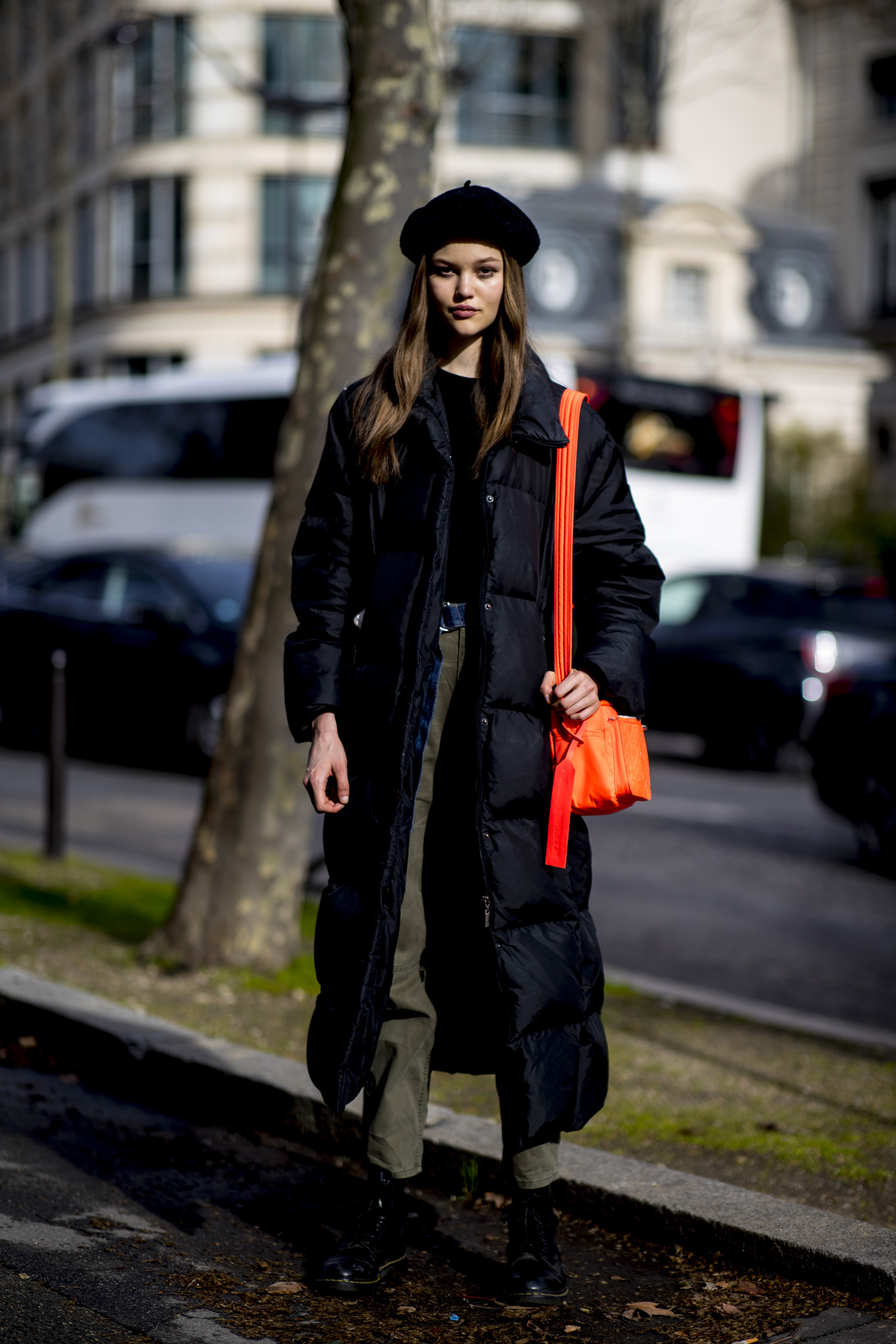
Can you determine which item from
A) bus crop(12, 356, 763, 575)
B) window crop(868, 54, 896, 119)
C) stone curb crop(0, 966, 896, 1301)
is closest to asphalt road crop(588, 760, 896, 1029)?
stone curb crop(0, 966, 896, 1301)

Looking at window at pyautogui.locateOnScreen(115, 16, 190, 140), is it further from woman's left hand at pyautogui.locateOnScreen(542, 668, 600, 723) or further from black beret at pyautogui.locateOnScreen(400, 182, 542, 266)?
woman's left hand at pyautogui.locateOnScreen(542, 668, 600, 723)

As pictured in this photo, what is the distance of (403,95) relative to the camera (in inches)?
207

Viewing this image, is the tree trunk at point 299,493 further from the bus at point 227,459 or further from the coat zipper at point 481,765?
the bus at point 227,459

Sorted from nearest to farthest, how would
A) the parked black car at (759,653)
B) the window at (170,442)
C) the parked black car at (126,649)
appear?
the parked black car at (126,649), the parked black car at (759,653), the window at (170,442)

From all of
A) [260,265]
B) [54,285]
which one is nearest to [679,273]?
[260,265]

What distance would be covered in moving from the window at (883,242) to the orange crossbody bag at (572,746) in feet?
138

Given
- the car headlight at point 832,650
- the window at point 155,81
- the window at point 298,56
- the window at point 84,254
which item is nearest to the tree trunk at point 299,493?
the car headlight at point 832,650

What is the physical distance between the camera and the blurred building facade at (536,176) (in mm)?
36906

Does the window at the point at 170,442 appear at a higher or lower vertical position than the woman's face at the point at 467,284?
higher

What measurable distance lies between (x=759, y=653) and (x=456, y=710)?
10.3 meters

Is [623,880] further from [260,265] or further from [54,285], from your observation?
[54,285]

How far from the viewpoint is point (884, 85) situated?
4238cm

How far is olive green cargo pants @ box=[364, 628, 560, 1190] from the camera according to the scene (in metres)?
3.09

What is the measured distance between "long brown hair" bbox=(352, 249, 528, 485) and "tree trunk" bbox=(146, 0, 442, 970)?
2.13m
